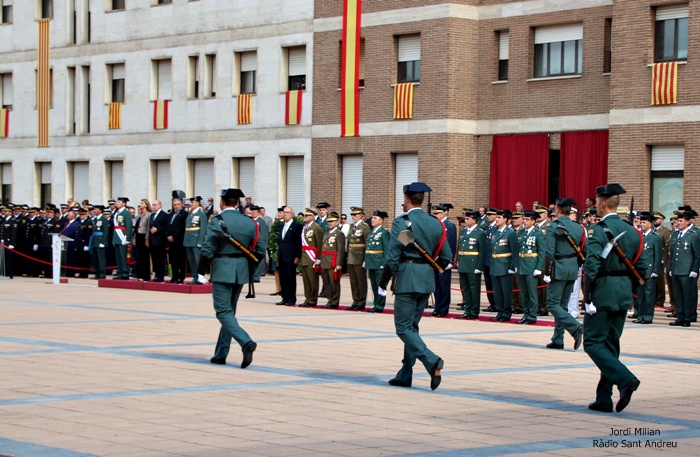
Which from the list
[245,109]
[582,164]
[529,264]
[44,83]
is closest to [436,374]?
[529,264]

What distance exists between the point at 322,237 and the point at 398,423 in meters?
14.4

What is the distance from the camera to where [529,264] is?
69.0 ft

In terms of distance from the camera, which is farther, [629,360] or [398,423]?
[629,360]

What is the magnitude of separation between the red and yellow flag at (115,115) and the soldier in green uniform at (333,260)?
844 inches

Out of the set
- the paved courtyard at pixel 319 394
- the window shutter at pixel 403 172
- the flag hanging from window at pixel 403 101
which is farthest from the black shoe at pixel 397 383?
the flag hanging from window at pixel 403 101

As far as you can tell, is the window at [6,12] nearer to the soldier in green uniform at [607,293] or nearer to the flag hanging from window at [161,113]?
the flag hanging from window at [161,113]

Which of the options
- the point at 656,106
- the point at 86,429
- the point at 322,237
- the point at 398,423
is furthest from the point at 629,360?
the point at 656,106

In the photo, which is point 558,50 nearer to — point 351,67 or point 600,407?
point 351,67

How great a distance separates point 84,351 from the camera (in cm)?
1509

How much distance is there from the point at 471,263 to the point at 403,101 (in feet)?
45.1

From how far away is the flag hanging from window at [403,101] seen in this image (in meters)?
35.1

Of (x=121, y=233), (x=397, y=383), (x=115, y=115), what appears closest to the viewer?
(x=397, y=383)

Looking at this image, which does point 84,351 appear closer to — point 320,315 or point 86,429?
point 86,429

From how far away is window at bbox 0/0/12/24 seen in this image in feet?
157
